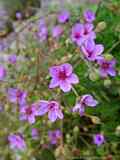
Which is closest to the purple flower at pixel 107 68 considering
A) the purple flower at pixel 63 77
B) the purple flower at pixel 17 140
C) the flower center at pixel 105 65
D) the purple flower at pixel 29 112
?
the flower center at pixel 105 65

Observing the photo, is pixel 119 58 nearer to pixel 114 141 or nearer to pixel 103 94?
pixel 103 94

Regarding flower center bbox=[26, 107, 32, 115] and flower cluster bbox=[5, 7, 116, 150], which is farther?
flower center bbox=[26, 107, 32, 115]

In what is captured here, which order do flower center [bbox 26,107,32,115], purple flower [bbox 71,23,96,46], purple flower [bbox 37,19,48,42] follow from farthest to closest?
purple flower [bbox 37,19,48,42]
flower center [bbox 26,107,32,115]
purple flower [bbox 71,23,96,46]

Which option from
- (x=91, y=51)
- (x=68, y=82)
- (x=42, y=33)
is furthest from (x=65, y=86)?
(x=42, y=33)

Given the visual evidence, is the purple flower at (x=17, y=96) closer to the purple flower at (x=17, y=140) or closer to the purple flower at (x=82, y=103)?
the purple flower at (x=17, y=140)

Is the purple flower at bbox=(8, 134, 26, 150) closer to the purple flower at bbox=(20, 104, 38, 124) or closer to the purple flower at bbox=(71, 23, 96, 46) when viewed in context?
the purple flower at bbox=(20, 104, 38, 124)

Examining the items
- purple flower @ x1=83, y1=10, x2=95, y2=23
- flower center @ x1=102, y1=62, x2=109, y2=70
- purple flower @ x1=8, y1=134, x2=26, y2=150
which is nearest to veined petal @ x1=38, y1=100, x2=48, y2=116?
flower center @ x1=102, y1=62, x2=109, y2=70

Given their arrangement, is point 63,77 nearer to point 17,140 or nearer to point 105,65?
point 105,65

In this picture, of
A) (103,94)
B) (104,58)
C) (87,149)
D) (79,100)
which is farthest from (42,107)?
(87,149)
